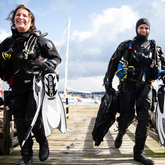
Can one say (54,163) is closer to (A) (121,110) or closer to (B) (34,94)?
(B) (34,94)

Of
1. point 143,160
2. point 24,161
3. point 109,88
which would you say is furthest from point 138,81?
point 24,161

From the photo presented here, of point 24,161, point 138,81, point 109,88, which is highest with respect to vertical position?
point 138,81

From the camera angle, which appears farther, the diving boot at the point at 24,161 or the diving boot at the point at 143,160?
the diving boot at the point at 143,160

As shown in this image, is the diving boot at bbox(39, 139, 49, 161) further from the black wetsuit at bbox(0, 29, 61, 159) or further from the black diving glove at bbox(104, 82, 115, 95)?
the black diving glove at bbox(104, 82, 115, 95)

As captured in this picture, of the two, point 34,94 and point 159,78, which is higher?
point 159,78

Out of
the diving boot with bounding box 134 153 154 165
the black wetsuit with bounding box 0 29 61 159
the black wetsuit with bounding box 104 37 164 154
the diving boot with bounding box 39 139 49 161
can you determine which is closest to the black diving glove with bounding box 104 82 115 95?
the black wetsuit with bounding box 104 37 164 154

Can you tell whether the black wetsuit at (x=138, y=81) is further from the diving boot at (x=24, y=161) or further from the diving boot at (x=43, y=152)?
the diving boot at (x=24, y=161)

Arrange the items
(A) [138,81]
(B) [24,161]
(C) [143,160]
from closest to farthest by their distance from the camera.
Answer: (B) [24,161]
(C) [143,160]
(A) [138,81]

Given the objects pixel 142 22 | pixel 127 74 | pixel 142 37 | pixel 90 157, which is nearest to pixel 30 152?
pixel 90 157

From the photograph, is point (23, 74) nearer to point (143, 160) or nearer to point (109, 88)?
point (109, 88)

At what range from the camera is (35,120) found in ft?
6.59

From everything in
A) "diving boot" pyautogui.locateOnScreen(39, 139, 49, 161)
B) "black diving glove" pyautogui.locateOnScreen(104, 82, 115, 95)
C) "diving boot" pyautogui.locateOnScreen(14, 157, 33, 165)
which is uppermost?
"black diving glove" pyautogui.locateOnScreen(104, 82, 115, 95)

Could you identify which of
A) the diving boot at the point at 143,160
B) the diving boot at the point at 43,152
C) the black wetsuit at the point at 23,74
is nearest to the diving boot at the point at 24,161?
the black wetsuit at the point at 23,74

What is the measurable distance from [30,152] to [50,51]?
1.48 m
